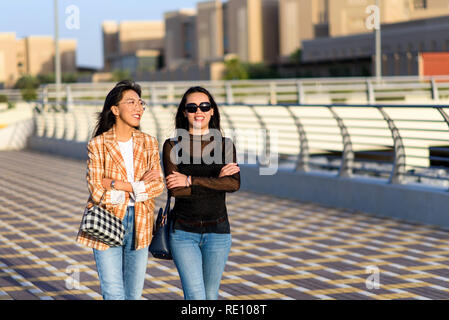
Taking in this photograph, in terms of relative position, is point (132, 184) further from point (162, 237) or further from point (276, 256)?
point (276, 256)

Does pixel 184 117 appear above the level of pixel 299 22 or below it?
below


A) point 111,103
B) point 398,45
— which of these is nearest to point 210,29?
point 398,45

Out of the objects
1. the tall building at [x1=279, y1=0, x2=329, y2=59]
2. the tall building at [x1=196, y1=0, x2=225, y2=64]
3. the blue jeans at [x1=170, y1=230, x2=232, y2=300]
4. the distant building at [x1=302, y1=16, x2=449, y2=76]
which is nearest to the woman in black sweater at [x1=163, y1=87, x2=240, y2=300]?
the blue jeans at [x1=170, y1=230, x2=232, y2=300]

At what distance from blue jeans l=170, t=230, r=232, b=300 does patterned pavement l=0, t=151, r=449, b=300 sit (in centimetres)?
258

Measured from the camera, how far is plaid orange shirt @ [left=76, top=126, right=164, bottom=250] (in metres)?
5.00

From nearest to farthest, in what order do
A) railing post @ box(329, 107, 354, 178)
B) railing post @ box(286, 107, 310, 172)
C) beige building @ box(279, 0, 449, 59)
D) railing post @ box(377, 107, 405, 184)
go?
railing post @ box(377, 107, 405, 184) < railing post @ box(329, 107, 354, 178) < railing post @ box(286, 107, 310, 172) < beige building @ box(279, 0, 449, 59)

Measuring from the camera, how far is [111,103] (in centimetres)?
513

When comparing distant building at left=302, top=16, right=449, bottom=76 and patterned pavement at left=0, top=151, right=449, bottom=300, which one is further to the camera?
A: distant building at left=302, top=16, right=449, bottom=76

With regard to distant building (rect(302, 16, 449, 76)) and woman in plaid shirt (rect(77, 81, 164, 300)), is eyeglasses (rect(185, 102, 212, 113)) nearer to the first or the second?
woman in plaid shirt (rect(77, 81, 164, 300))

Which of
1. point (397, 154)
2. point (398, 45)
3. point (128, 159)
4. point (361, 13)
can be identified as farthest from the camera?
point (361, 13)

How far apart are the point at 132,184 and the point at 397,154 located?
7238 millimetres

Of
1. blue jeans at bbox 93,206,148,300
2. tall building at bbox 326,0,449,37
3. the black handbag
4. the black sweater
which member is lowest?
blue jeans at bbox 93,206,148,300

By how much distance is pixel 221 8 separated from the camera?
158 m

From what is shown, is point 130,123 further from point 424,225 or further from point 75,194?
point 75,194
